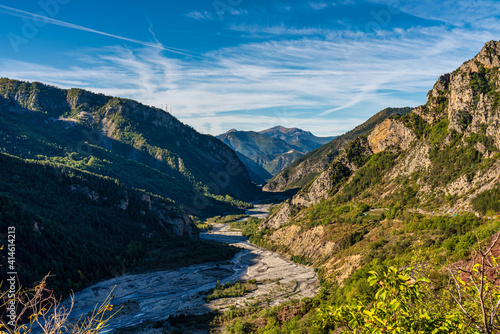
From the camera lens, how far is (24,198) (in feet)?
273

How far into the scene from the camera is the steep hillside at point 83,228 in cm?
6912

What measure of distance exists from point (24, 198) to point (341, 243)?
91.2m

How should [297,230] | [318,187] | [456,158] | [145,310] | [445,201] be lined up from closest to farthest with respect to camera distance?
[145,310] → [445,201] → [456,158] → [297,230] → [318,187]

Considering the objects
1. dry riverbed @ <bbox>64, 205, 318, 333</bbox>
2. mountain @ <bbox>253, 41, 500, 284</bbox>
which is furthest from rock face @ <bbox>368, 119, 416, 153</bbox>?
dry riverbed @ <bbox>64, 205, 318, 333</bbox>

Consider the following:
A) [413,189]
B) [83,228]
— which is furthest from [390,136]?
[83,228]

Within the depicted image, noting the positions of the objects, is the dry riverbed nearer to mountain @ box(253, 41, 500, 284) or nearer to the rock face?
mountain @ box(253, 41, 500, 284)

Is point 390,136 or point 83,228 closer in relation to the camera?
point 83,228

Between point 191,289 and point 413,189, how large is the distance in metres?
66.3

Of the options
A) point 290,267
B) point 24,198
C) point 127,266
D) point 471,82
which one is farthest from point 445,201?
point 24,198

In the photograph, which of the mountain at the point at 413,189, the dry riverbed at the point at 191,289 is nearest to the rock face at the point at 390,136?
the mountain at the point at 413,189

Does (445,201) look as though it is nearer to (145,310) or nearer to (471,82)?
(471,82)

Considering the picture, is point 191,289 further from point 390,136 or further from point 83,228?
point 390,136

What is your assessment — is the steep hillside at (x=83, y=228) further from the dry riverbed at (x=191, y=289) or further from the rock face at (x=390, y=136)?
the rock face at (x=390, y=136)

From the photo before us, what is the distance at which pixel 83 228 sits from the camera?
89.8 m
